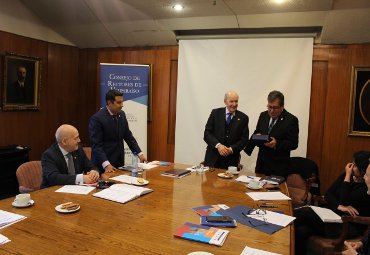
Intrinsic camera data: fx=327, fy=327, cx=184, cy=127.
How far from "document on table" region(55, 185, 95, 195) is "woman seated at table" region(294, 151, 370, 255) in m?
1.69

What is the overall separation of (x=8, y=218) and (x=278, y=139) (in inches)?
103

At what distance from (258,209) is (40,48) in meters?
4.60

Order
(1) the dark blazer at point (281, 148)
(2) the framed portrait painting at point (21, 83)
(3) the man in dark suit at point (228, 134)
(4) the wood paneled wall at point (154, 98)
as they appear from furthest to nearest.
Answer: (2) the framed portrait painting at point (21, 83) < (4) the wood paneled wall at point (154, 98) < (3) the man in dark suit at point (228, 134) < (1) the dark blazer at point (281, 148)

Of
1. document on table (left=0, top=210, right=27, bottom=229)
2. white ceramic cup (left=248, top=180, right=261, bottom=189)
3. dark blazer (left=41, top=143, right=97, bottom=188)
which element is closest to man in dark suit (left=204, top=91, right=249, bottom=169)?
white ceramic cup (left=248, top=180, right=261, bottom=189)

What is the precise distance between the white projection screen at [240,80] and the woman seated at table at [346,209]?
1.73 metres

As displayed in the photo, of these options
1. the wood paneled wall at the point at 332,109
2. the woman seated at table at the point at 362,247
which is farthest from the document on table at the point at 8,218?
the wood paneled wall at the point at 332,109

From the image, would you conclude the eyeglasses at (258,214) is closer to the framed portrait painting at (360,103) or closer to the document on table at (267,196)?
the document on table at (267,196)

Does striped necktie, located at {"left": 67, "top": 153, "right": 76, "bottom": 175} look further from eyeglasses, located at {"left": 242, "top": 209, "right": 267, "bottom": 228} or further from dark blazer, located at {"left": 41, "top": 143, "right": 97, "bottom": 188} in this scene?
eyeglasses, located at {"left": 242, "top": 209, "right": 267, "bottom": 228}

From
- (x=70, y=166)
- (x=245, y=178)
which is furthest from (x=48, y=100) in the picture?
(x=245, y=178)

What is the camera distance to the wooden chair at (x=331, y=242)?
7.52 feet

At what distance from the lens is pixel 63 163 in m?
2.68

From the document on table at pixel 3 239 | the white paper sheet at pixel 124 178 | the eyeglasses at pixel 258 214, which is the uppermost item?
the white paper sheet at pixel 124 178

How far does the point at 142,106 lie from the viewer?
17.1 feet

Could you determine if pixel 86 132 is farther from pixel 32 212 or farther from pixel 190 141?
pixel 32 212
